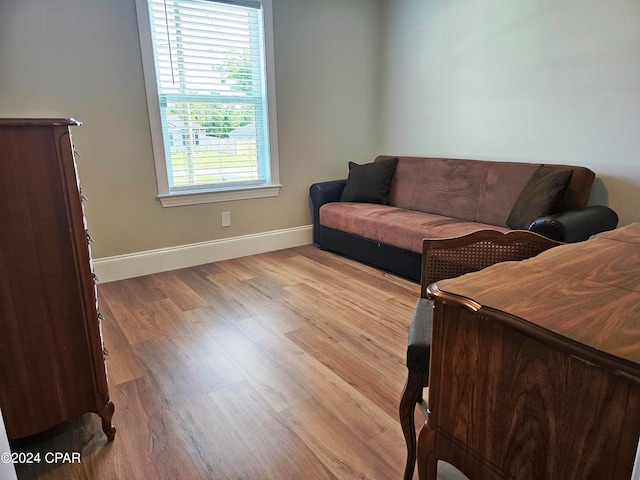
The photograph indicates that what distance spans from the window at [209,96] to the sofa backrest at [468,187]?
127 cm

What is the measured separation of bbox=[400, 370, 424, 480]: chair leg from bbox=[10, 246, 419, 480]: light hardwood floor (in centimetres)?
12

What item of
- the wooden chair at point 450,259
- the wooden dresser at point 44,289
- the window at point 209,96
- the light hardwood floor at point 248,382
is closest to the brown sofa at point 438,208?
the light hardwood floor at point 248,382

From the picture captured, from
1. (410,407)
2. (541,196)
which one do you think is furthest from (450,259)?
(541,196)

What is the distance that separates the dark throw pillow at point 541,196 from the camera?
2.70 meters

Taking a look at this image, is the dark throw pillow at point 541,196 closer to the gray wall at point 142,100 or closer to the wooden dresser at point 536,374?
the wooden dresser at point 536,374

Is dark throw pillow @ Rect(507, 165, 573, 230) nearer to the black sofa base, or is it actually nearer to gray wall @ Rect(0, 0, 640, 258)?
gray wall @ Rect(0, 0, 640, 258)

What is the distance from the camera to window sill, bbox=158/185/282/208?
3.53m

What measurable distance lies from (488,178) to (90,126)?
3.01 m

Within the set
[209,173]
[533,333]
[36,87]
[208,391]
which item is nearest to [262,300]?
[208,391]

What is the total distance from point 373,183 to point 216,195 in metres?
1.43

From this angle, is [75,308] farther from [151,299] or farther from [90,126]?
[90,126]

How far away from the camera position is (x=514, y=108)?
133 inches

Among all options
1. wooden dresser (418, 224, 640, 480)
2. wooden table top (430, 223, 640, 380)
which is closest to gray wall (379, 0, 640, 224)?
wooden table top (430, 223, 640, 380)

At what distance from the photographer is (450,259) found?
1.56 m
